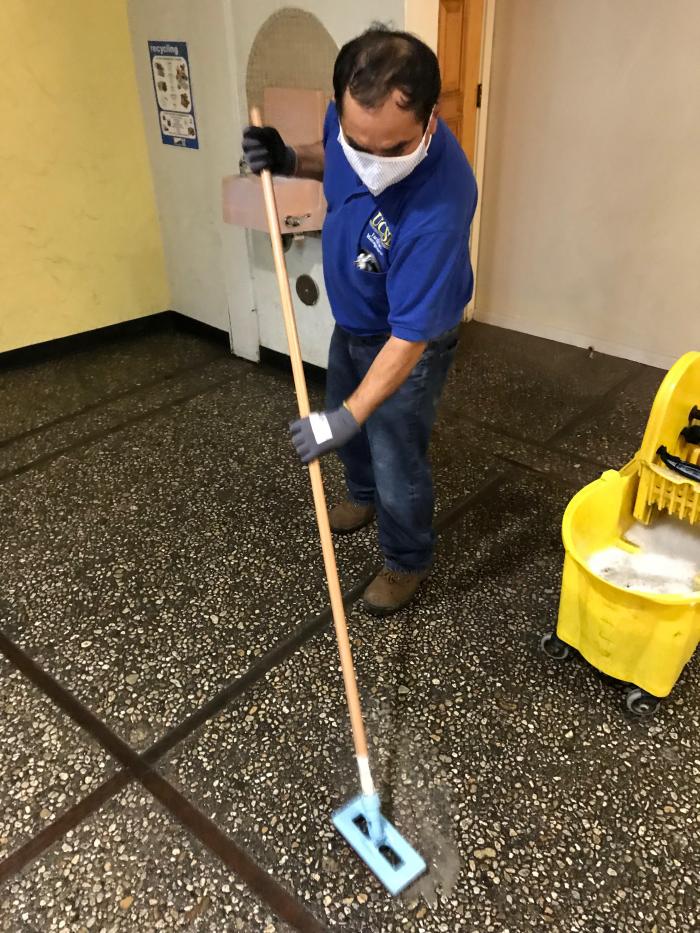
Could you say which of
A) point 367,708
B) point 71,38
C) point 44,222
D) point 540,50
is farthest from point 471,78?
point 367,708

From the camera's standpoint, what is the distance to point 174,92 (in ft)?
9.64

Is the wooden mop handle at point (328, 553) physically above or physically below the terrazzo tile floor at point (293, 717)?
above

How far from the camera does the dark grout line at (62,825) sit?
1.31 metres

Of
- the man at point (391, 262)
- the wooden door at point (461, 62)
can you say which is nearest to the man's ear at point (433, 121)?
the man at point (391, 262)

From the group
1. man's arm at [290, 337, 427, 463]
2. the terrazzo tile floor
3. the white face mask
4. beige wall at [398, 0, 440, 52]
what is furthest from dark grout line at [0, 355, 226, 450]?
the white face mask

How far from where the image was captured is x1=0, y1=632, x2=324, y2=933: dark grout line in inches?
48.7

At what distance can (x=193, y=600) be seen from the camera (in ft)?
6.19

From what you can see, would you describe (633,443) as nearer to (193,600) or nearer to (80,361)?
(193,600)

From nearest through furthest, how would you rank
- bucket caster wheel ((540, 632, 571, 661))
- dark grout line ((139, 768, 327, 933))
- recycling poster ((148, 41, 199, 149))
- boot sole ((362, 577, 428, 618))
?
dark grout line ((139, 768, 327, 933)) → bucket caster wheel ((540, 632, 571, 661)) → boot sole ((362, 577, 428, 618)) → recycling poster ((148, 41, 199, 149))

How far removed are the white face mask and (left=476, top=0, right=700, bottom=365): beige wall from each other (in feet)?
6.35

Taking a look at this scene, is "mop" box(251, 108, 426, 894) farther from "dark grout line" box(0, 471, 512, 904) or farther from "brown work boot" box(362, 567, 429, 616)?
"brown work boot" box(362, 567, 429, 616)

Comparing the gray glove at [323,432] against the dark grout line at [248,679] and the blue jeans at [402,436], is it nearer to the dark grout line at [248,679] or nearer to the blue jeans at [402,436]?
the blue jeans at [402,436]

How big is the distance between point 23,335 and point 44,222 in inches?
20.6

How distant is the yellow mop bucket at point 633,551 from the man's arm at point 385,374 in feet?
1.63
